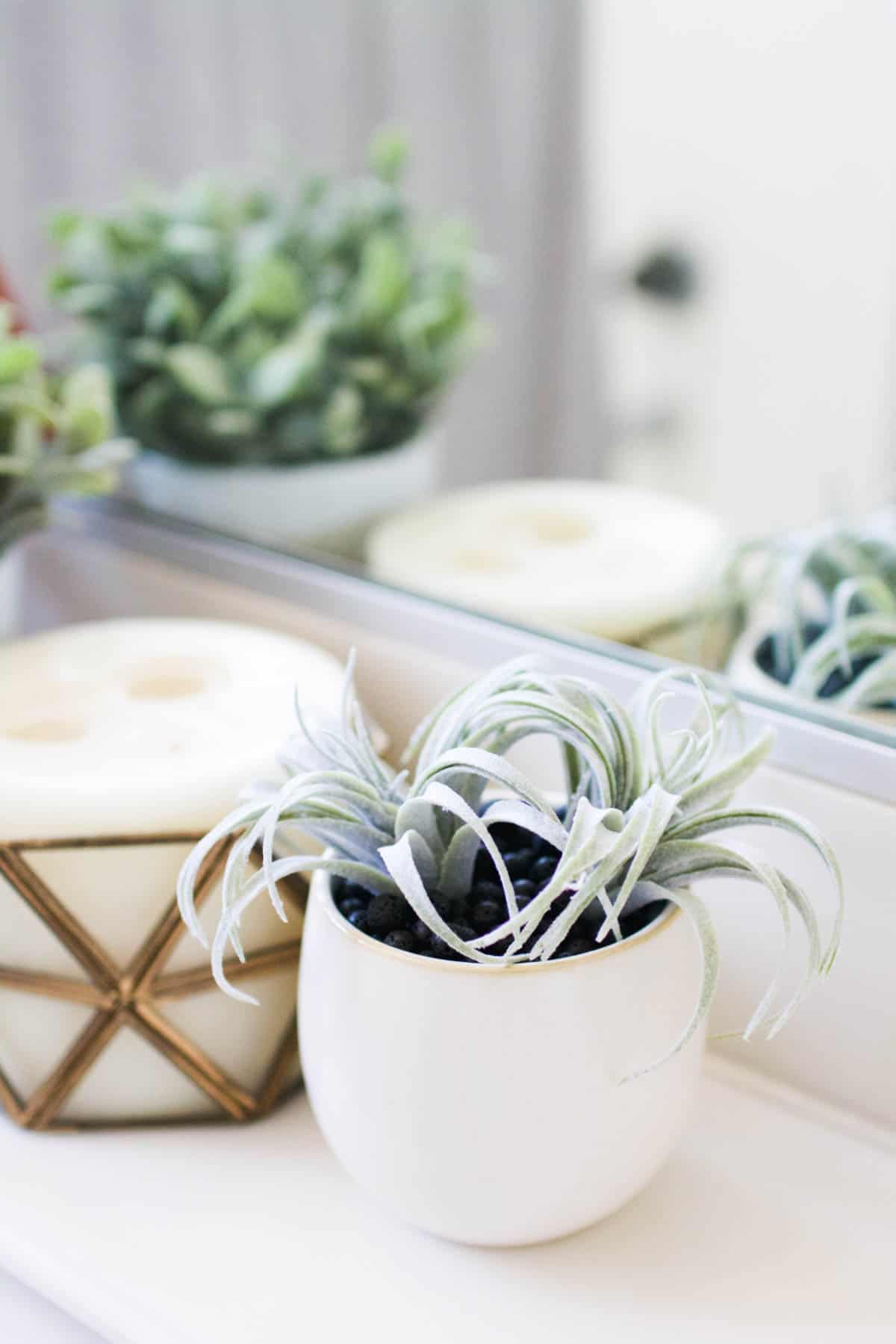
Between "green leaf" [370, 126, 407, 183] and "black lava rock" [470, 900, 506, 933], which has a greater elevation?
"green leaf" [370, 126, 407, 183]

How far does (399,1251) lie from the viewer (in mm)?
276

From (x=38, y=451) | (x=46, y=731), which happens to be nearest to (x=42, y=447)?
(x=38, y=451)

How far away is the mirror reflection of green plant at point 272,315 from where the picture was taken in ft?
1.44

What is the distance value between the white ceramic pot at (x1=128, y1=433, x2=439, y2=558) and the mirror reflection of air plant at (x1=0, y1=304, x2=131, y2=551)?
0.05 metres

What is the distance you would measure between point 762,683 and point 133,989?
0.17 metres

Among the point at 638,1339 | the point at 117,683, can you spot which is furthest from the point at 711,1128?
the point at 117,683

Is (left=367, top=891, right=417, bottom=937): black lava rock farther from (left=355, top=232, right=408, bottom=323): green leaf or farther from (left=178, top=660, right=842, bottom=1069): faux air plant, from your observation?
(left=355, top=232, right=408, bottom=323): green leaf

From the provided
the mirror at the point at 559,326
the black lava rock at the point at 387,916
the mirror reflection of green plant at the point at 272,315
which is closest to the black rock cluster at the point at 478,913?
the black lava rock at the point at 387,916

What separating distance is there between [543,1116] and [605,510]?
0.23 metres

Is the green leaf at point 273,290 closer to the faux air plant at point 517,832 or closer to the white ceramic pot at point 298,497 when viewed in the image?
the white ceramic pot at point 298,497

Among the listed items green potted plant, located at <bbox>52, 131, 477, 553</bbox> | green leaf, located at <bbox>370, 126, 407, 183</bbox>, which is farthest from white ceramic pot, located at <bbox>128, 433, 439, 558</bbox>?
green leaf, located at <bbox>370, 126, 407, 183</bbox>

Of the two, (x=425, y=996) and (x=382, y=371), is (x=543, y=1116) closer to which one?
(x=425, y=996)

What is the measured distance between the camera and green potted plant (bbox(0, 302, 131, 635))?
39 cm

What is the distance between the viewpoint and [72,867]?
29 centimetres
